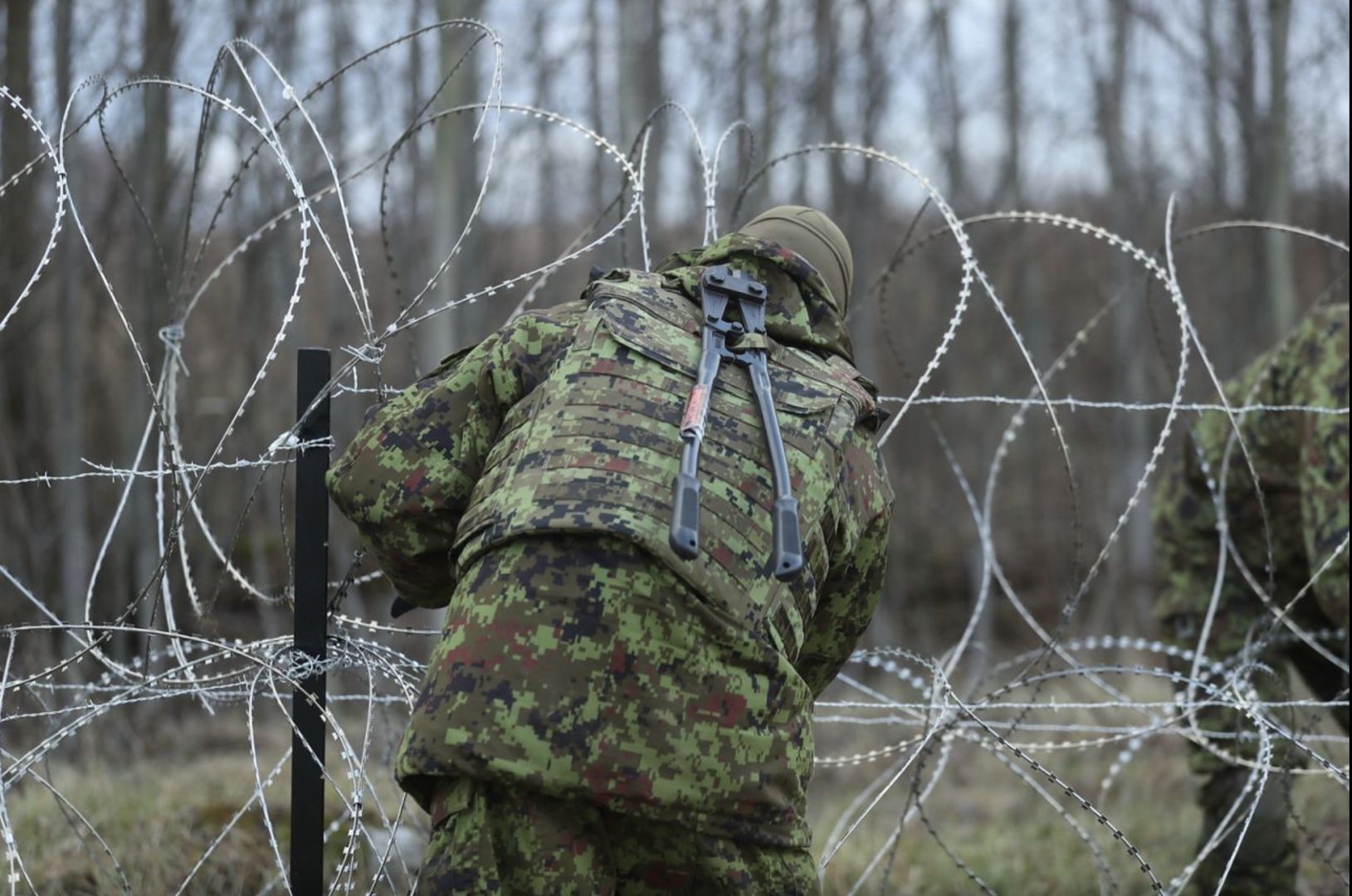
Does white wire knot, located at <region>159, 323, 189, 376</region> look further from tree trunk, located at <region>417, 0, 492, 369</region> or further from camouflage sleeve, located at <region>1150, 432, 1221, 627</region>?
tree trunk, located at <region>417, 0, 492, 369</region>

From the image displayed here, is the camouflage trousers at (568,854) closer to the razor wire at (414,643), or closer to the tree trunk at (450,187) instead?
the razor wire at (414,643)

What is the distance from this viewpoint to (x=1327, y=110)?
852cm

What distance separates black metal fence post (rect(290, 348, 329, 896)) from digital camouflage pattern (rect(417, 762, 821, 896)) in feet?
1.97

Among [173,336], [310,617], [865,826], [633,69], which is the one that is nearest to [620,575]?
[310,617]

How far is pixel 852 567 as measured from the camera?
2.35m

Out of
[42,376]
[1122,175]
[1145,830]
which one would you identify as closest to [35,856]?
[1145,830]

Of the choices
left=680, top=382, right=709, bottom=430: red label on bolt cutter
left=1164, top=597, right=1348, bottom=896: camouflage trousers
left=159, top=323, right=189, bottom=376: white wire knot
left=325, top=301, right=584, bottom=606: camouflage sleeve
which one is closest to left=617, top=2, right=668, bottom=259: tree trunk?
left=1164, top=597, right=1348, bottom=896: camouflage trousers

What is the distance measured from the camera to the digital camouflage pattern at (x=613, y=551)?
191 cm

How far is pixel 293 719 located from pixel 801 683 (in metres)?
0.99

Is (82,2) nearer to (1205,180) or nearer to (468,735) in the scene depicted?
(468,735)

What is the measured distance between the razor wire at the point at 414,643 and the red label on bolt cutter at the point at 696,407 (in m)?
0.53

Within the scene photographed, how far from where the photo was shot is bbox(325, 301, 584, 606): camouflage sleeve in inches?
86.2

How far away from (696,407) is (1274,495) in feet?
9.65

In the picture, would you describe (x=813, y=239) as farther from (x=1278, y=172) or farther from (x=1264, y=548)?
(x=1278, y=172)
